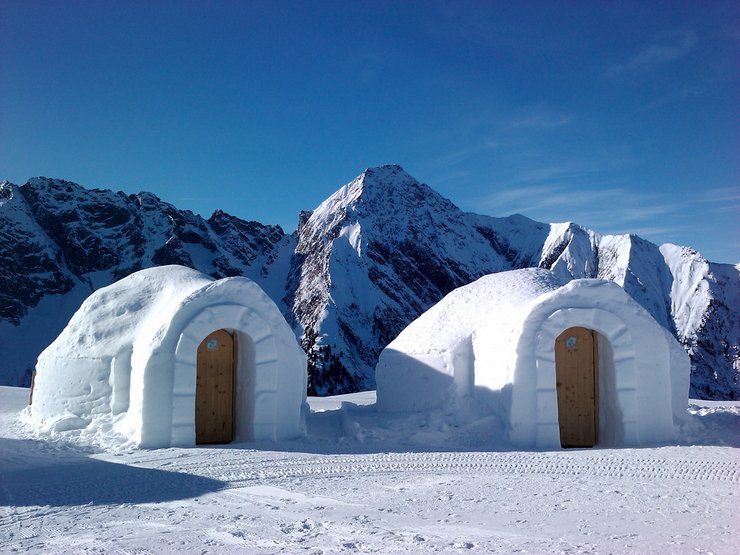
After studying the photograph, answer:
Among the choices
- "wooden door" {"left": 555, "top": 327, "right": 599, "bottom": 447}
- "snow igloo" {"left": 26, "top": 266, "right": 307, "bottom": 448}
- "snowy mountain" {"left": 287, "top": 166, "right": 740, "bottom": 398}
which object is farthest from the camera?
"snowy mountain" {"left": 287, "top": 166, "right": 740, "bottom": 398}

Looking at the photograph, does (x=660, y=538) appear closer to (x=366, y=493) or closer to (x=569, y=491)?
(x=569, y=491)

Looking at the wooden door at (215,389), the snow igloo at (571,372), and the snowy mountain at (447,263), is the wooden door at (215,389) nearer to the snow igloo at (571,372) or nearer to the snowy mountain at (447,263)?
the snow igloo at (571,372)

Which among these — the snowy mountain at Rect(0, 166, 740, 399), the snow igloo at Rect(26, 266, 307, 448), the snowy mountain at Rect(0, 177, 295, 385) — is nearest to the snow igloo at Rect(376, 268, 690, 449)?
the snow igloo at Rect(26, 266, 307, 448)

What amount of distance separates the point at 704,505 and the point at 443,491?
7.69ft

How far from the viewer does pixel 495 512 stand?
5793 mm

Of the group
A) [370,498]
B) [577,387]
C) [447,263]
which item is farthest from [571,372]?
[447,263]

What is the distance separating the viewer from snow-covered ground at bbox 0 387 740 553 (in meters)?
4.92

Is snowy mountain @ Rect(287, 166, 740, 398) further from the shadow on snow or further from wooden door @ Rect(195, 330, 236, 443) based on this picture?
the shadow on snow

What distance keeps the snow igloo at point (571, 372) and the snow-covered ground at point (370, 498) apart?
2.17 feet

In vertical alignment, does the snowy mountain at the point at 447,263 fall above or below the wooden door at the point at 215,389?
above

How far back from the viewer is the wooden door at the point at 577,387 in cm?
1061

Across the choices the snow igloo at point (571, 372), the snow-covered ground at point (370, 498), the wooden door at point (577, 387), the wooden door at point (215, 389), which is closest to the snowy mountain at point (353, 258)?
the snow igloo at point (571, 372)

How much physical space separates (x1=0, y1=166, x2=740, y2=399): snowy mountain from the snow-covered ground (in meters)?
59.8

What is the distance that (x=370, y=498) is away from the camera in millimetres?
6348
